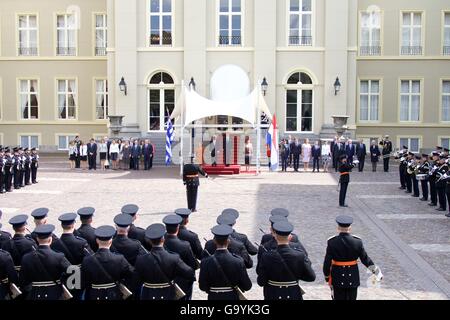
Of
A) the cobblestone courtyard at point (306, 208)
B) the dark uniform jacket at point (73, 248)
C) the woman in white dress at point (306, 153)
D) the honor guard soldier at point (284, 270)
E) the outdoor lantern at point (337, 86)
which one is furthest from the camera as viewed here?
the outdoor lantern at point (337, 86)

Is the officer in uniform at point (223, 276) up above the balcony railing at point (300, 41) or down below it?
below

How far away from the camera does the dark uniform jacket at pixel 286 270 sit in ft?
22.2

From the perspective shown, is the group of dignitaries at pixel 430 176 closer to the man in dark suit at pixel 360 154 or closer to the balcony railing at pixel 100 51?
the man in dark suit at pixel 360 154

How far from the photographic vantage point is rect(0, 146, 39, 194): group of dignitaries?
21677 mm

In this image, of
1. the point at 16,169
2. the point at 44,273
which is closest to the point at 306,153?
the point at 16,169

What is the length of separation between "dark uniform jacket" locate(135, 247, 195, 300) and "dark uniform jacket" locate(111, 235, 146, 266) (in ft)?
2.92

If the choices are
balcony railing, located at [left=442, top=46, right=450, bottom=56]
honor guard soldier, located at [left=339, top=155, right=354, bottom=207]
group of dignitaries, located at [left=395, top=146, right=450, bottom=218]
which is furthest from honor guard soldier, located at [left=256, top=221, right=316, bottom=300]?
balcony railing, located at [left=442, top=46, right=450, bottom=56]

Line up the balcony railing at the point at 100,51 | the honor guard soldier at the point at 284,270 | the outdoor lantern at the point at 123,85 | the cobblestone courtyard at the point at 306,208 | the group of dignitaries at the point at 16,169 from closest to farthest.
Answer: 1. the honor guard soldier at the point at 284,270
2. the cobblestone courtyard at the point at 306,208
3. the group of dignitaries at the point at 16,169
4. the outdoor lantern at the point at 123,85
5. the balcony railing at the point at 100,51

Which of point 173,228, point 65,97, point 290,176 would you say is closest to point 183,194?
point 290,176

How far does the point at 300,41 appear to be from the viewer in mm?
33500

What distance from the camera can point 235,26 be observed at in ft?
110

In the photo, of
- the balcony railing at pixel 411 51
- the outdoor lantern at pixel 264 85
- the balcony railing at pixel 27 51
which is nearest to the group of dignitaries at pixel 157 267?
the outdoor lantern at pixel 264 85

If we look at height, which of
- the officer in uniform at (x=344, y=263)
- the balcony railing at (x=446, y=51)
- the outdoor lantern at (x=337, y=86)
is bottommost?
the officer in uniform at (x=344, y=263)
